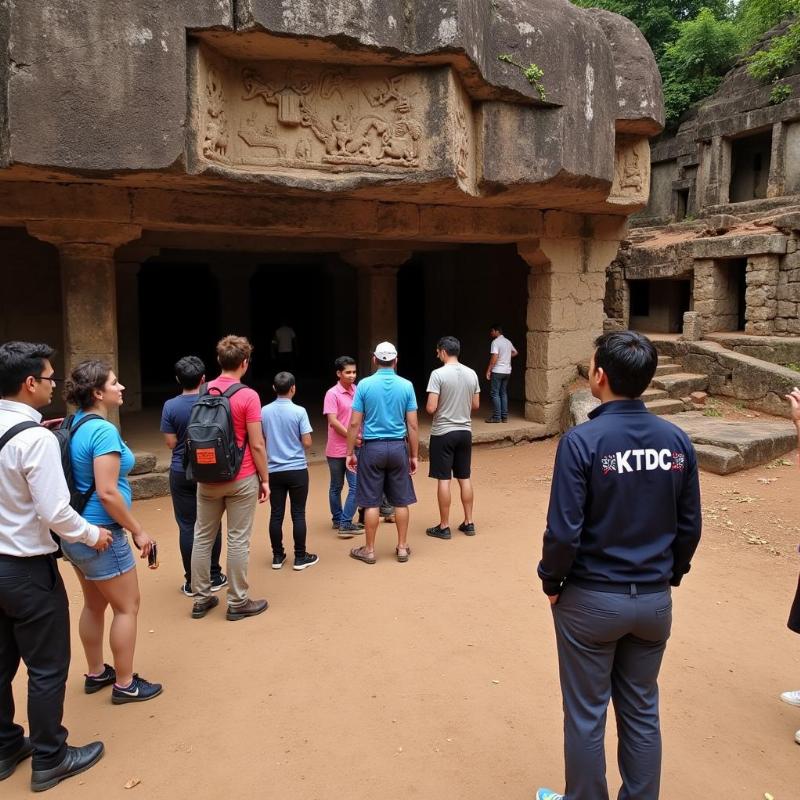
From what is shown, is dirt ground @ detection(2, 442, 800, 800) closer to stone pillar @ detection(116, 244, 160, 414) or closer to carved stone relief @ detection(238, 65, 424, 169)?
carved stone relief @ detection(238, 65, 424, 169)

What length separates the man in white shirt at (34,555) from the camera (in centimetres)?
283

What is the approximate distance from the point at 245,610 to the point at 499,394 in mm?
6613

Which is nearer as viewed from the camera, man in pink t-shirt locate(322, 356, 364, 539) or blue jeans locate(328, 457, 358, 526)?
man in pink t-shirt locate(322, 356, 364, 539)

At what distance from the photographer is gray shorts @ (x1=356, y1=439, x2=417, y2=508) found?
5.49 metres

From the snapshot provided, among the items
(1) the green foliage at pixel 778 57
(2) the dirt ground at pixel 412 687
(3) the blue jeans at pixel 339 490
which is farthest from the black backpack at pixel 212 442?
(1) the green foliage at pixel 778 57

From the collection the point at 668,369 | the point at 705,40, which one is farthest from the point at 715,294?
the point at 705,40

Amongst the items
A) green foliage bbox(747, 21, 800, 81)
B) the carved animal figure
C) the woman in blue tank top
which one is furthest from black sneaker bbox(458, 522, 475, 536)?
green foliage bbox(747, 21, 800, 81)

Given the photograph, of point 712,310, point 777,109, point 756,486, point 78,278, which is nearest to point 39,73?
point 78,278

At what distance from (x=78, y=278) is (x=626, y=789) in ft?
24.3

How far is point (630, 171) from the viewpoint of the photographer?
9875 mm

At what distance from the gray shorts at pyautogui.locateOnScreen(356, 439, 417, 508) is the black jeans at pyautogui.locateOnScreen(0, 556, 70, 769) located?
2.74 m

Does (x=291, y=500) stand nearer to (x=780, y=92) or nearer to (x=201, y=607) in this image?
(x=201, y=607)

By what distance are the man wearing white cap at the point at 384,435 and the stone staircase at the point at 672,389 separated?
5.69m

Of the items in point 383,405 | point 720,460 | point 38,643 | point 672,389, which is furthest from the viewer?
point 672,389
